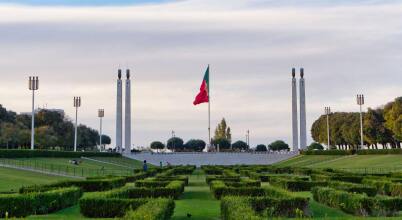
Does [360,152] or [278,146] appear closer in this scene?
[360,152]

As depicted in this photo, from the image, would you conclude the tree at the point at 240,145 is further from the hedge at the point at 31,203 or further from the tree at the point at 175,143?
the hedge at the point at 31,203

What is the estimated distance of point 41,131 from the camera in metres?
105

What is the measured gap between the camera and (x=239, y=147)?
15862 centimetres

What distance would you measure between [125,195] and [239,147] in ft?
445

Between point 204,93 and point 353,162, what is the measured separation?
2318 cm

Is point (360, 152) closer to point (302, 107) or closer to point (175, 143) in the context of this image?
point (302, 107)

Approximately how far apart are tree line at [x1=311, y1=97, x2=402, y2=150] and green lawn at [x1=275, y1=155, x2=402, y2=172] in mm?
12832

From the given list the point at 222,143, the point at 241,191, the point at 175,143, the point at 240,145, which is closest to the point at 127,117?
the point at 222,143

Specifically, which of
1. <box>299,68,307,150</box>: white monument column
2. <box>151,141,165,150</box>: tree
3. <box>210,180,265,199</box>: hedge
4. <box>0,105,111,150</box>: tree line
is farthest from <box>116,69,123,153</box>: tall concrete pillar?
<box>210,180,265,199</box>: hedge

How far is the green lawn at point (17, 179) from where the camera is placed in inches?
1382

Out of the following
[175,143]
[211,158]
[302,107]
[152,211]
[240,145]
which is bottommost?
[152,211]

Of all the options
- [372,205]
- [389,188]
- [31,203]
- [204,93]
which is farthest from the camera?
[204,93]

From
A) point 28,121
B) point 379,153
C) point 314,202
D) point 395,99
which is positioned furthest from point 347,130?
point 314,202

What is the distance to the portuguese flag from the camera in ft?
272
